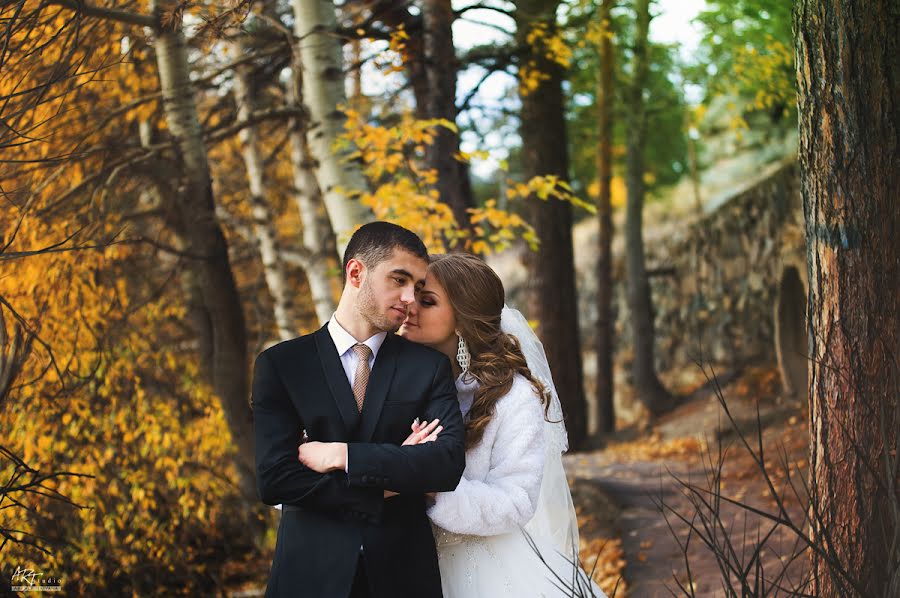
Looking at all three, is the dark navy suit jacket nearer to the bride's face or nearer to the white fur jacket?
the white fur jacket

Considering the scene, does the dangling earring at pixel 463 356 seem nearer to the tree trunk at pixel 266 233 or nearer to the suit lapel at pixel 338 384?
the suit lapel at pixel 338 384

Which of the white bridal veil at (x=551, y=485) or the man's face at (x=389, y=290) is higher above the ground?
the man's face at (x=389, y=290)

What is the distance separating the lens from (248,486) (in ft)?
25.8

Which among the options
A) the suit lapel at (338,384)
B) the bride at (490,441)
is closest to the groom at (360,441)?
the suit lapel at (338,384)

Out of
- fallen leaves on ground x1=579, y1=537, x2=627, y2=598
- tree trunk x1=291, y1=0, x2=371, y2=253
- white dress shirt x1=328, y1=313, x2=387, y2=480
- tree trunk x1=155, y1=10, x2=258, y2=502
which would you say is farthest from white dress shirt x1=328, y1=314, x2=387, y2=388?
fallen leaves on ground x1=579, y1=537, x2=627, y2=598

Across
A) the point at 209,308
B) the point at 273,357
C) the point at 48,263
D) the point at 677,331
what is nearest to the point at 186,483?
the point at 209,308

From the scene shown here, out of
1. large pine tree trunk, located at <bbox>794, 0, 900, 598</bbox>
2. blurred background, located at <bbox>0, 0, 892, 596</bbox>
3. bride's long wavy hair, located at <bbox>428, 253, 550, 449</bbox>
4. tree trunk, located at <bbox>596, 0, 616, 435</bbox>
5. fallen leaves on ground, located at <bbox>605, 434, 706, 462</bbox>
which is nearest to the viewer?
bride's long wavy hair, located at <bbox>428, 253, 550, 449</bbox>

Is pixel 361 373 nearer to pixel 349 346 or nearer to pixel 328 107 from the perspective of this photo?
pixel 349 346

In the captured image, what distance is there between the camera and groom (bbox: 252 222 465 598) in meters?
2.72

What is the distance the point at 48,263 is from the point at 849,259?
5320 mm

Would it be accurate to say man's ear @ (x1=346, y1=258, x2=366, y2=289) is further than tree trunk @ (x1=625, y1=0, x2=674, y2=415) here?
No

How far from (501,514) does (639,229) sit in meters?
11.9

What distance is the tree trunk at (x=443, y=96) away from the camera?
759cm

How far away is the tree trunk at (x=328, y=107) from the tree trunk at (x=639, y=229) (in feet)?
28.0
